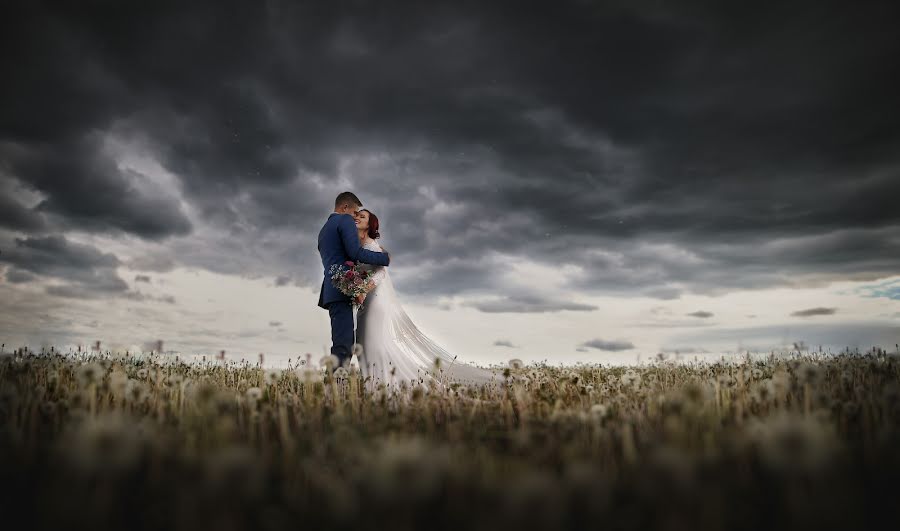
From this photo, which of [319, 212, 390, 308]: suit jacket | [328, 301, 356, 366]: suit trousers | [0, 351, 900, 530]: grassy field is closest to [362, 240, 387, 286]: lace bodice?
[319, 212, 390, 308]: suit jacket

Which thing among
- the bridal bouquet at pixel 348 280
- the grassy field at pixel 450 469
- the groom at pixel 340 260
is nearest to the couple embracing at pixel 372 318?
the groom at pixel 340 260

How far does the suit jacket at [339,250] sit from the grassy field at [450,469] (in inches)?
181

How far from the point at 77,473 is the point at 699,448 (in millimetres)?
3408

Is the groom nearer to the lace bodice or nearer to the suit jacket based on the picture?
the suit jacket

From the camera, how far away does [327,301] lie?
970cm

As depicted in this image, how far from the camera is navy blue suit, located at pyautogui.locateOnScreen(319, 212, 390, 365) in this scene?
31.8 feet

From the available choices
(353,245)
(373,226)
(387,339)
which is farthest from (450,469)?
(373,226)

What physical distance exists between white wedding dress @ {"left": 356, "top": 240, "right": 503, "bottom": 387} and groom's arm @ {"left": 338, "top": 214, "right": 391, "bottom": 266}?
0.46 metres

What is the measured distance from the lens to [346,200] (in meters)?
10.4

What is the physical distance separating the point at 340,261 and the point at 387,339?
1.71 metres

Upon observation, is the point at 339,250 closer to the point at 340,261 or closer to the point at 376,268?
the point at 340,261

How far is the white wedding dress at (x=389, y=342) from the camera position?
398 inches

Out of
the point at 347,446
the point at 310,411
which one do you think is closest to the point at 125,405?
the point at 310,411

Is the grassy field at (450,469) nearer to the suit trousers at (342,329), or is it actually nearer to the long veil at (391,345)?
the suit trousers at (342,329)
